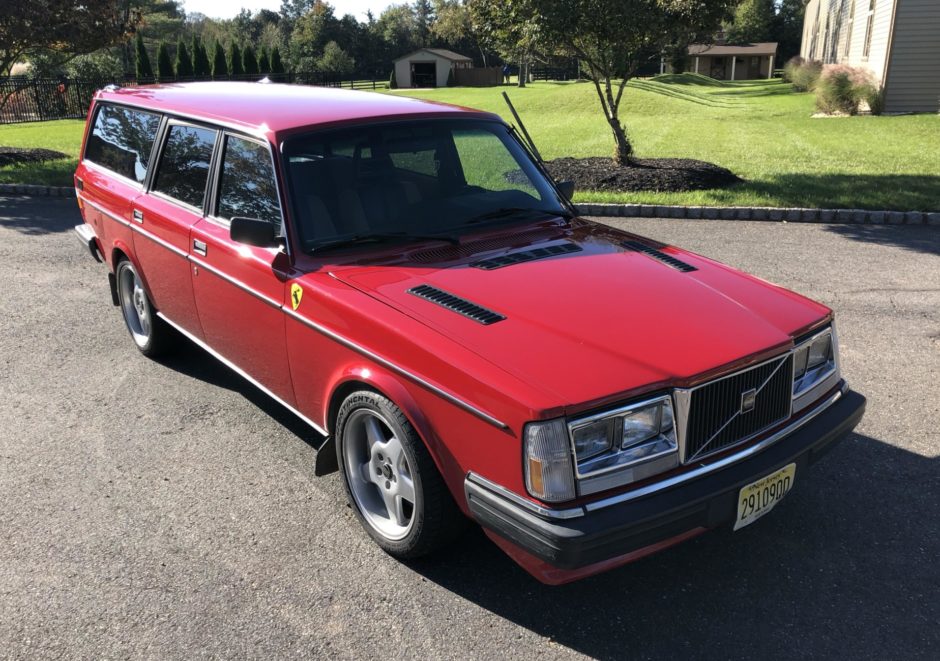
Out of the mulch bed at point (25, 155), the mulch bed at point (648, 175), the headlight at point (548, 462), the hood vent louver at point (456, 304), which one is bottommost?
the mulch bed at point (25, 155)

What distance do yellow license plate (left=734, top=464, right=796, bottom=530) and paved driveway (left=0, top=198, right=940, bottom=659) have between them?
42 cm

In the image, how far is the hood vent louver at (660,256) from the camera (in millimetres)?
3625

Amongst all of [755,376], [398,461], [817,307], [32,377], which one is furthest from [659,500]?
[32,377]

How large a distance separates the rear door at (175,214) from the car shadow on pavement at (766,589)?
2.45 meters

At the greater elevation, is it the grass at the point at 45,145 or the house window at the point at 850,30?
the house window at the point at 850,30

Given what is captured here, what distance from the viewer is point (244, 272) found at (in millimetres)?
3893

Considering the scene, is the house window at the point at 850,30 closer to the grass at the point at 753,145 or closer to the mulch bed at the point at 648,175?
the grass at the point at 753,145

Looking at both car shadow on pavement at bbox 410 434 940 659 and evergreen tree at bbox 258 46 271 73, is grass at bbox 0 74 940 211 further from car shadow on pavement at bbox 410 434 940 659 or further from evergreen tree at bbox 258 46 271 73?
evergreen tree at bbox 258 46 271 73

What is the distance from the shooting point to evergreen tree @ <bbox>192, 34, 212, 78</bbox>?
3922 centimetres

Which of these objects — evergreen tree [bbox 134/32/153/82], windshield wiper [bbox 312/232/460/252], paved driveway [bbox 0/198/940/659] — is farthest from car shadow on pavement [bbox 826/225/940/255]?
evergreen tree [bbox 134/32/153/82]

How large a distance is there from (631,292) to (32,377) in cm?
442

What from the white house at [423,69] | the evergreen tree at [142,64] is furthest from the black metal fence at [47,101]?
the white house at [423,69]

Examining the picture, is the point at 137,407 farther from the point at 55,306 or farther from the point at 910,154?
the point at 910,154

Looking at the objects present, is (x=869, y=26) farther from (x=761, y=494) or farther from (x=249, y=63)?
(x=249, y=63)
